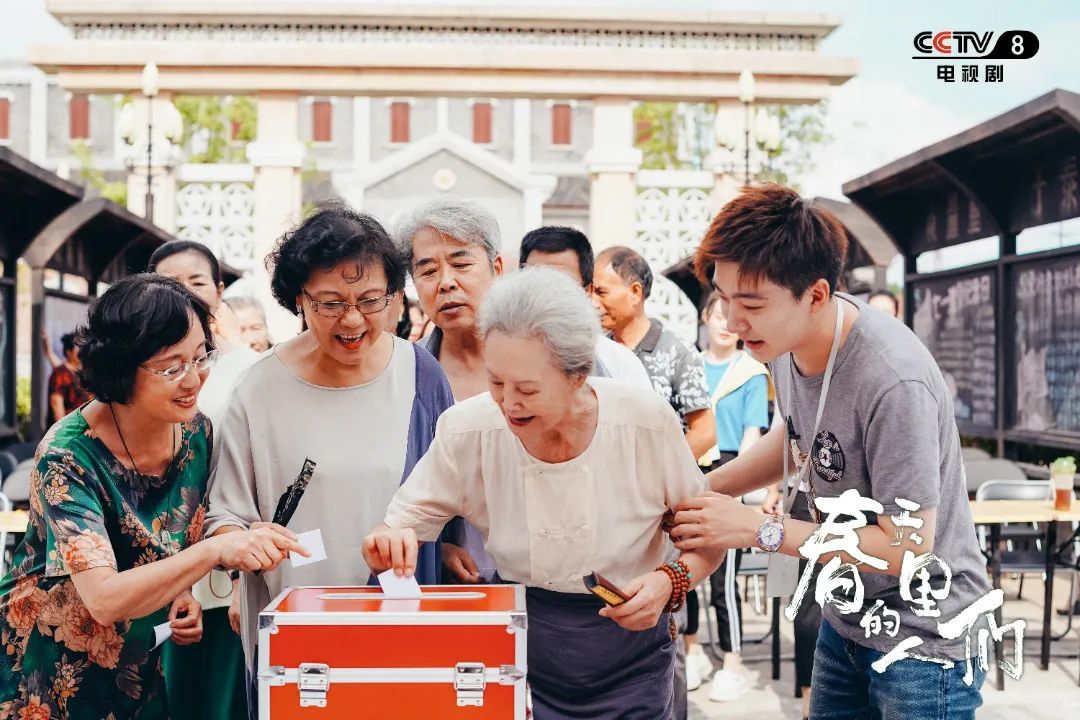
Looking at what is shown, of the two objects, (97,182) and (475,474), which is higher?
(97,182)

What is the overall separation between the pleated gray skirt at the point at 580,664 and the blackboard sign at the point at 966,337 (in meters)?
6.26

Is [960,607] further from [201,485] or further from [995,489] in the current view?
[995,489]

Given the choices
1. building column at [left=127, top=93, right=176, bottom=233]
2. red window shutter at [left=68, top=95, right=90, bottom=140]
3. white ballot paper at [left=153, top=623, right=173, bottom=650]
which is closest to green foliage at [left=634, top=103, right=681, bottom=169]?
building column at [left=127, top=93, right=176, bottom=233]

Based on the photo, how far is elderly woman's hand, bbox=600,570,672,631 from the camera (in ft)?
6.92

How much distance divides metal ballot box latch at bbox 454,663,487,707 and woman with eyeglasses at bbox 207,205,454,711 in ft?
2.09

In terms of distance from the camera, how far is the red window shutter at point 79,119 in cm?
4209

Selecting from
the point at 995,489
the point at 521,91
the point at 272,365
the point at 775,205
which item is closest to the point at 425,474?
the point at 272,365

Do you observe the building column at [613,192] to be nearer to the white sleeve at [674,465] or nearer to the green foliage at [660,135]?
the white sleeve at [674,465]

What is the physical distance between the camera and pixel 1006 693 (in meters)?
5.53

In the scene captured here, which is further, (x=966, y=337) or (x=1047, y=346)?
(x=966, y=337)

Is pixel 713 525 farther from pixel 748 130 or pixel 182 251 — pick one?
pixel 748 130

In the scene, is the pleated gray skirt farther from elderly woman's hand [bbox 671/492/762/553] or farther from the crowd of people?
elderly woman's hand [bbox 671/492/762/553]

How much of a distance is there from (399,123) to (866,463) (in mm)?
41263

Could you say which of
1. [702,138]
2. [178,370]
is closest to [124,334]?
[178,370]
